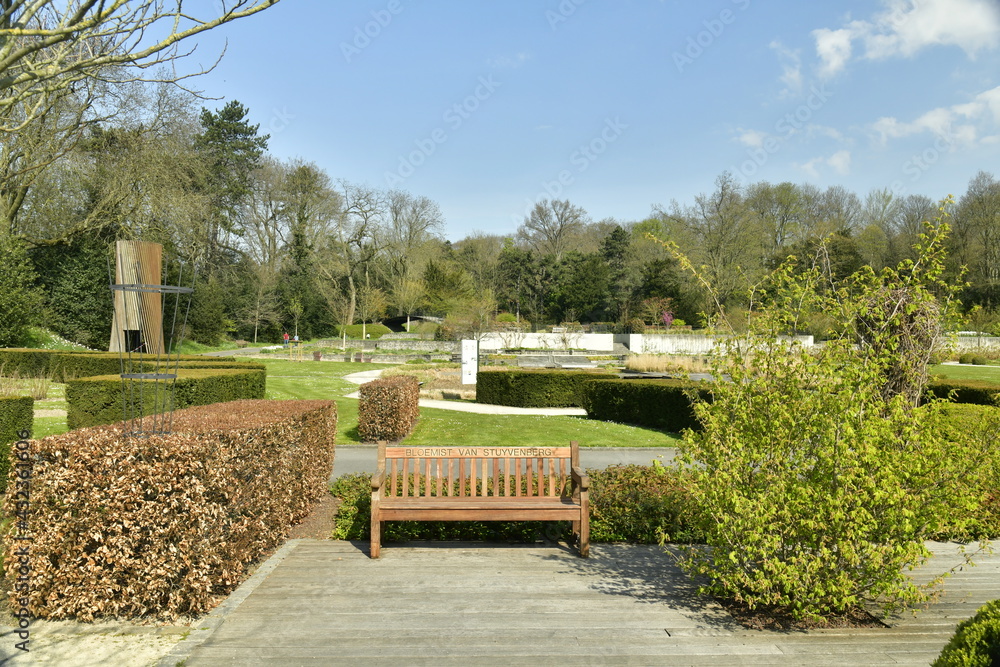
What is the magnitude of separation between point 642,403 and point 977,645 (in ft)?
39.2

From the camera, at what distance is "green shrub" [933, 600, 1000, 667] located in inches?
103

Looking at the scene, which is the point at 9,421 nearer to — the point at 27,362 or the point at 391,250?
the point at 27,362

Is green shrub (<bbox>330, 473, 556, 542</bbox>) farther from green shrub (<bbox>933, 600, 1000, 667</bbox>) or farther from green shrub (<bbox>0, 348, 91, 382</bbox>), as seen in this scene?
green shrub (<bbox>0, 348, 91, 382</bbox>)

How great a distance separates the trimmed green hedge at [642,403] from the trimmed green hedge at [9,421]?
10850mm

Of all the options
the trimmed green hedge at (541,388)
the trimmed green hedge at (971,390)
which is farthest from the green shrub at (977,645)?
the trimmed green hedge at (541,388)

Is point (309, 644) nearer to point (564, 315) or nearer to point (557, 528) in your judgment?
point (557, 528)

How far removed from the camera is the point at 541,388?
1753cm

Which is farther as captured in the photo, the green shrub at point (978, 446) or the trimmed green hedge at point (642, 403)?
the trimmed green hedge at point (642, 403)

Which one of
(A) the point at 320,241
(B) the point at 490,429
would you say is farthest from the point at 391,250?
(B) the point at 490,429

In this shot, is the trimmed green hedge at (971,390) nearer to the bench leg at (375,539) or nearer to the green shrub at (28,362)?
the bench leg at (375,539)

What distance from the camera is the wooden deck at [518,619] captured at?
3586mm

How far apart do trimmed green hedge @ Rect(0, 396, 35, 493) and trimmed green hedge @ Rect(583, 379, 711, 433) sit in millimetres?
10850

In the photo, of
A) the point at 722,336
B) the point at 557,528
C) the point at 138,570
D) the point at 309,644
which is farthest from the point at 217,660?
the point at 722,336

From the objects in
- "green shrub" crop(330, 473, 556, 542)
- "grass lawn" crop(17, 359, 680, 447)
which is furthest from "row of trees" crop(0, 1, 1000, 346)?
"green shrub" crop(330, 473, 556, 542)
